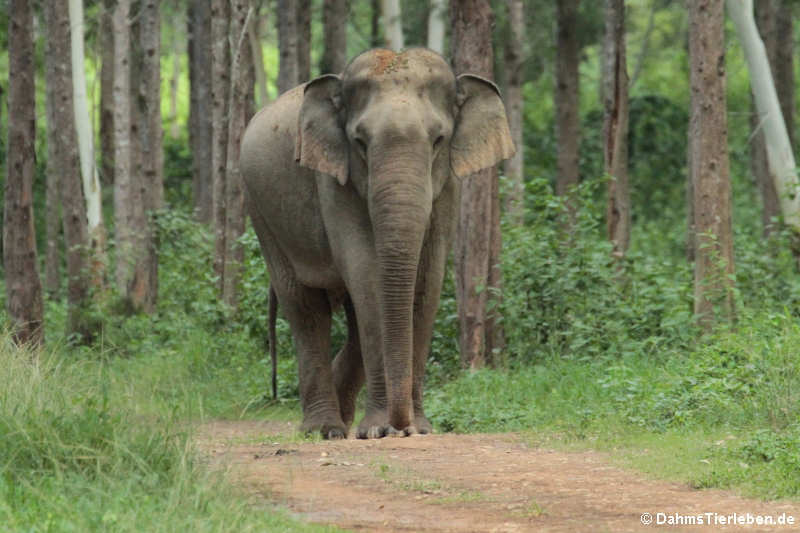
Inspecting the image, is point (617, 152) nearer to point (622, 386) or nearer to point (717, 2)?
point (717, 2)

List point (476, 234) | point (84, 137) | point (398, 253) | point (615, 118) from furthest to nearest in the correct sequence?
1. point (84, 137)
2. point (615, 118)
3. point (476, 234)
4. point (398, 253)

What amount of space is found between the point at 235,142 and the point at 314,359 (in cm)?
757

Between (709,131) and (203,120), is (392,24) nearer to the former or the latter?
(203,120)

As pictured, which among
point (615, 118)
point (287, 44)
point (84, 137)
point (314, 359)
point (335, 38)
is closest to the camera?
point (314, 359)

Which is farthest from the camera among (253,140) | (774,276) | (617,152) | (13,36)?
(617,152)

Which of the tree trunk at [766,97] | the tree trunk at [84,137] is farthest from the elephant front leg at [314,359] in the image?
the tree trunk at [84,137]

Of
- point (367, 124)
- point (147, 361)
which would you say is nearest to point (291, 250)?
point (367, 124)

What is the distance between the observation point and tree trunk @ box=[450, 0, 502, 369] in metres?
13.8

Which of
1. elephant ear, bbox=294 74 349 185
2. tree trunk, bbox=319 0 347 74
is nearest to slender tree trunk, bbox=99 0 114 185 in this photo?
tree trunk, bbox=319 0 347 74

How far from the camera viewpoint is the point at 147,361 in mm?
16109

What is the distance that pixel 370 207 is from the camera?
957cm

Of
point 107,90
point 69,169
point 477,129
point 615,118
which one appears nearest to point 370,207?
point 477,129

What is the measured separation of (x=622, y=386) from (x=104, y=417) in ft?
16.6

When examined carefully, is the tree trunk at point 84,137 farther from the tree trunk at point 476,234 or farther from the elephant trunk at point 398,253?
the elephant trunk at point 398,253
